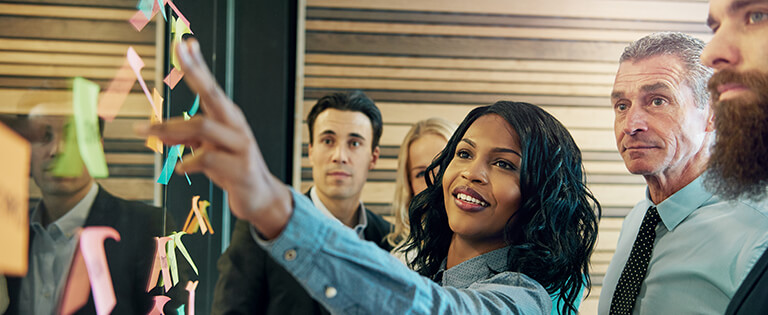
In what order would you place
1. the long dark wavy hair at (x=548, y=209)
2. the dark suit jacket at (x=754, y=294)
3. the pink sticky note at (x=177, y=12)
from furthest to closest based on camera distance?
the long dark wavy hair at (x=548, y=209), the dark suit jacket at (x=754, y=294), the pink sticky note at (x=177, y=12)

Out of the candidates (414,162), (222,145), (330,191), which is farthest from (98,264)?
(414,162)

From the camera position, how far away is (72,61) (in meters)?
0.50

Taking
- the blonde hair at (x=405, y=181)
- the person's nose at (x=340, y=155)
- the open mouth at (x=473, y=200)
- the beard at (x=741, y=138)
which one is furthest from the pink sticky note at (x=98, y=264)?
the blonde hair at (x=405, y=181)

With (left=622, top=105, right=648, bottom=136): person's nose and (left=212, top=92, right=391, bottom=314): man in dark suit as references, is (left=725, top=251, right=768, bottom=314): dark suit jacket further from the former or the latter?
(left=212, top=92, right=391, bottom=314): man in dark suit

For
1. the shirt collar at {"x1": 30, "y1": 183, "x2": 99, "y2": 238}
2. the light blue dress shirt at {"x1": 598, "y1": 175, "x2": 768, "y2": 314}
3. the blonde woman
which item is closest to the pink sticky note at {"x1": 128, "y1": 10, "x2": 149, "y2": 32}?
the shirt collar at {"x1": 30, "y1": 183, "x2": 99, "y2": 238}

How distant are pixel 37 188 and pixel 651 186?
5.06ft

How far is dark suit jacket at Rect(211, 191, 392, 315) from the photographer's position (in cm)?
177

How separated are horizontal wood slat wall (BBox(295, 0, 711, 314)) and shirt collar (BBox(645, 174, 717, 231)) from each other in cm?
183

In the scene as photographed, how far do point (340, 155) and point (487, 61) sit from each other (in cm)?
137

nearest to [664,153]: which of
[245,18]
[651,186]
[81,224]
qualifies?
[651,186]

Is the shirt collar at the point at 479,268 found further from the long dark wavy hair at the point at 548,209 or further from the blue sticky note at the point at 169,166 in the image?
the blue sticky note at the point at 169,166

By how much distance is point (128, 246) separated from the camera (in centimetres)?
68

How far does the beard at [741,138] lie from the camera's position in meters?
0.92

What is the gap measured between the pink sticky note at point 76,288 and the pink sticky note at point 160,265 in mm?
238
